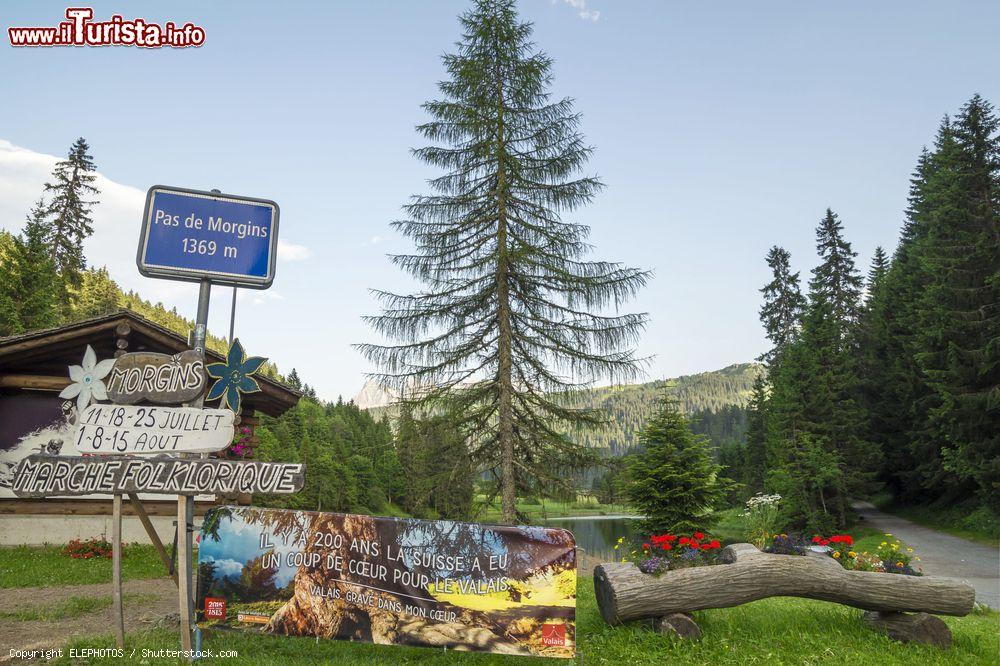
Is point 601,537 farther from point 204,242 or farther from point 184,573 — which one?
point 204,242

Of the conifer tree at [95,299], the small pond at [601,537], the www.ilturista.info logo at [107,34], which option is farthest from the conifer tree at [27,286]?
the small pond at [601,537]

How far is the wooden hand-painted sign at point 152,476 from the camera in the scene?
18.9 feet

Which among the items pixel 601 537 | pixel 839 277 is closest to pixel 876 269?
pixel 839 277

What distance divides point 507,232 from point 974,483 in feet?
86.9

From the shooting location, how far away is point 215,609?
5.79 meters

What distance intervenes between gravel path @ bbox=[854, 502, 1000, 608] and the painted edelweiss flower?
12.4 metres

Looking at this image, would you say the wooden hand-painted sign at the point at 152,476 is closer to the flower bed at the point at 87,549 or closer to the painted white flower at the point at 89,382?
the painted white flower at the point at 89,382

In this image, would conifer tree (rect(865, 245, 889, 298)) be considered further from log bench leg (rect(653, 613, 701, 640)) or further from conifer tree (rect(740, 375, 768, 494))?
log bench leg (rect(653, 613, 701, 640))

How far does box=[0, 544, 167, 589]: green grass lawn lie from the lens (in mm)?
9873

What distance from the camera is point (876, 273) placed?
146 feet

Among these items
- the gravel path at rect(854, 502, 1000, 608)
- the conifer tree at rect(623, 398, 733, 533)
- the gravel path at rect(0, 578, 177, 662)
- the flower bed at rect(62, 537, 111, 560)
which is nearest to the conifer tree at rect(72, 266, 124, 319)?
the flower bed at rect(62, 537, 111, 560)

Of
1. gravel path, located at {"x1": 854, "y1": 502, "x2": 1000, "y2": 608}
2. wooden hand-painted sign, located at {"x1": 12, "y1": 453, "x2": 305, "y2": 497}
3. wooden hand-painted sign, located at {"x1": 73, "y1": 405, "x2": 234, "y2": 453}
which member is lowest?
gravel path, located at {"x1": 854, "y1": 502, "x2": 1000, "y2": 608}

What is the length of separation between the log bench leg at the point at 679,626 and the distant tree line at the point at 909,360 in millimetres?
21956

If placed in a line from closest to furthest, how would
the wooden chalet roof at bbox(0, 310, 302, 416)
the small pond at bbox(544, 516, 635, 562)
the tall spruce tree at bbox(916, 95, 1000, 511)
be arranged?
the wooden chalet roof at bbox(0, 310, 302, 416) < the small pond at bbox(544, 516, 635, 562) < the tall spruce tree at bbox(916, 95, 1000, 511)
